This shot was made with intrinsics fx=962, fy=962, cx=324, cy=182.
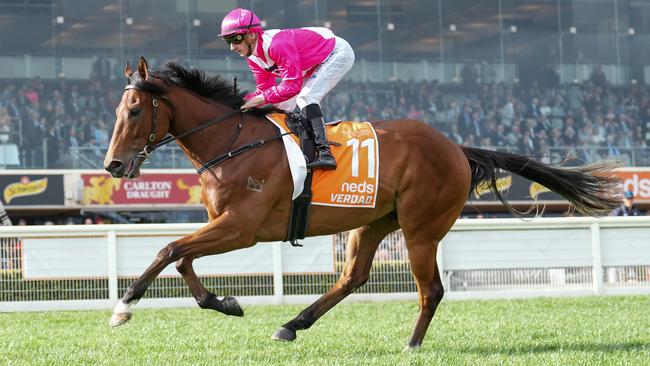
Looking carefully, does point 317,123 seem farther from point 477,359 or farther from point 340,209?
point 477,359

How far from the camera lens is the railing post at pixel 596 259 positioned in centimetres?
1057

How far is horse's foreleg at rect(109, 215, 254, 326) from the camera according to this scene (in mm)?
4973

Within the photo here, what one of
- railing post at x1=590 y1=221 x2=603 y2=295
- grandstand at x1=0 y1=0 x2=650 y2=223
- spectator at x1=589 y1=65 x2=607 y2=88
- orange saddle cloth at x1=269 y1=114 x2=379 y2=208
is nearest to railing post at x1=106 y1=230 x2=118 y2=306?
orange saddle cloth at x1=269 y1=114 x2=379 y2=208

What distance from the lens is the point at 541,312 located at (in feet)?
27.9

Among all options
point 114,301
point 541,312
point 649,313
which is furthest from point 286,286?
point 649,313

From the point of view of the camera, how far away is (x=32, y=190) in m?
16.2

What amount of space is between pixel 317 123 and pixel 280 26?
589 inches

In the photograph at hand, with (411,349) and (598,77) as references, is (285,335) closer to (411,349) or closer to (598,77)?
(411,349)

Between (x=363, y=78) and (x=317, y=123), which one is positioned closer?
(x=317, y=123)

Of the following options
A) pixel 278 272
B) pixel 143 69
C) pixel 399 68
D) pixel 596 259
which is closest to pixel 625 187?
pixel 399 68

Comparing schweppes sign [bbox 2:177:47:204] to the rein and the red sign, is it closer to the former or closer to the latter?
the red sign

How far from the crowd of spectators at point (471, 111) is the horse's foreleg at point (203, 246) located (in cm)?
1276

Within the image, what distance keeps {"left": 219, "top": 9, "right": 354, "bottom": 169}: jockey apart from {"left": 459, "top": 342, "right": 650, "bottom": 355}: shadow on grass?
137cm

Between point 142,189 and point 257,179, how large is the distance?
39.1 feet
